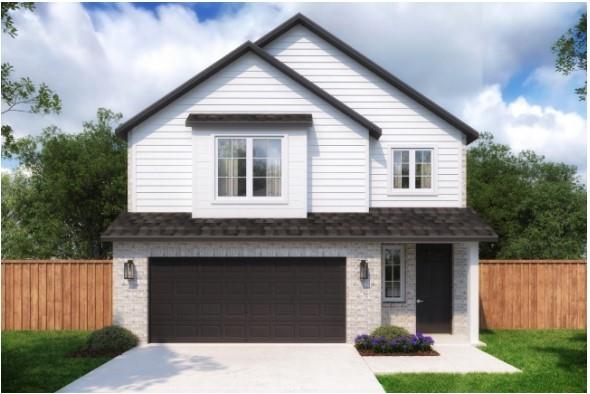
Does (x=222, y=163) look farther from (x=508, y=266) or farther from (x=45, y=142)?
(x=45, y=142)

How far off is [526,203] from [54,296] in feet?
85.6

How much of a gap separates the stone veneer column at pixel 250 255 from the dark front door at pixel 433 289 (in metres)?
1.93

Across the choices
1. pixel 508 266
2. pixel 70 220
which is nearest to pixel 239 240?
pixel 508 266

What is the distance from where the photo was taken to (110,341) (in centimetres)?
1325

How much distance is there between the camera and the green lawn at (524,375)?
32.6 ft

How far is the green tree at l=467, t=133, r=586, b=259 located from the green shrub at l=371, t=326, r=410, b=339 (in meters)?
13.7

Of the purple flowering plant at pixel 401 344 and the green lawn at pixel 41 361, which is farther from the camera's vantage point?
the purple flowering plant at pixel 401 344

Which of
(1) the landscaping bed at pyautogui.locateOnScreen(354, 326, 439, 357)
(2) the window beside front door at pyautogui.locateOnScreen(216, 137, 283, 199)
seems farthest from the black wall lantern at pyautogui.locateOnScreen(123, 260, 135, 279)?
(1) the landscaping bed at pyautogui.locateOnScreen(354, 326, 439, 357)

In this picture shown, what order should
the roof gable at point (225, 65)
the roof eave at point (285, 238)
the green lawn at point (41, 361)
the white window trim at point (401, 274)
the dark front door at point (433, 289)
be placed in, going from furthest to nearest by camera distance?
the dark front door at point (433, 289), the white window trim at point (401, 274), the roof gable at point (225, 65), the roof eave at point (285, 238), the green lawn at point (41, 361)

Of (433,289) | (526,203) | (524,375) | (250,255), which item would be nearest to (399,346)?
(524,375)

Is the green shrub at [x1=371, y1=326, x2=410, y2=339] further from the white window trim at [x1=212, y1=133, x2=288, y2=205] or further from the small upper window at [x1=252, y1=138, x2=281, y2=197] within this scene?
the small upper window at [x1=252, y1=138, x2=281, y2=197]

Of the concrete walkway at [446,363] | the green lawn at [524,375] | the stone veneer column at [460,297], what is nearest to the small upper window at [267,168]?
the concrete walkway at [446,363]

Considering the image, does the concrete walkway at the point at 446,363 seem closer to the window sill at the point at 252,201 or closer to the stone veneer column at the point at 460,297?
the stone veneer column at the point at 460,297

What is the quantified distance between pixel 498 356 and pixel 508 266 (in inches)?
192
